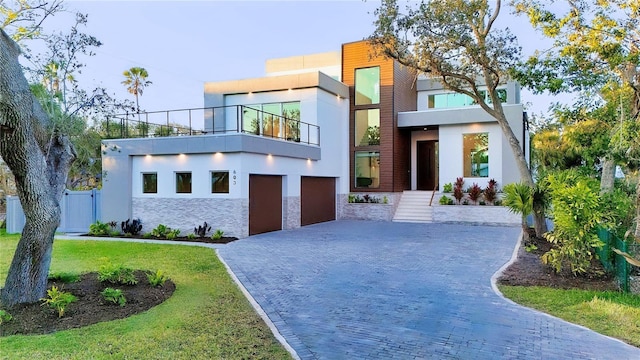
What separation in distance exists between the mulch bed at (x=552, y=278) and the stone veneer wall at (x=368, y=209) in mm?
11069

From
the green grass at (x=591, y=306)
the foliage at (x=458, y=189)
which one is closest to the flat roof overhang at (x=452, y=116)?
the foliage at (x=458, y=189)

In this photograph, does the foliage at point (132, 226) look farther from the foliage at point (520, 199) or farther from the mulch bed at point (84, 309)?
the foliage at point (520, 199)

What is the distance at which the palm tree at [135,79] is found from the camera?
2833cm

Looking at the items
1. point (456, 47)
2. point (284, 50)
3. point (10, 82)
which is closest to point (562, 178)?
point (456, 47)

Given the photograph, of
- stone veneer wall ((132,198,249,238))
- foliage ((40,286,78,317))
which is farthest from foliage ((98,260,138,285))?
stone veneer wall ((132,198,249,238))

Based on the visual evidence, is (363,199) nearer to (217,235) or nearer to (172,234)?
(217,235)

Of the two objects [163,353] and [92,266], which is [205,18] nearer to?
[92,266]

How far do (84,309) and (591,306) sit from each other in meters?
7.58

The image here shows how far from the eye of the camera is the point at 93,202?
1725 cm

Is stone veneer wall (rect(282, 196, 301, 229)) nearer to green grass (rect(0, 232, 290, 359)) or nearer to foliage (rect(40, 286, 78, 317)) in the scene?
green grass (rect(0, 232, 290, 359))

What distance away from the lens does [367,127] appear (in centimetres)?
2205

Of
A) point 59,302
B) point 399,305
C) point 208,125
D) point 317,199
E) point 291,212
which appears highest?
point 208,125

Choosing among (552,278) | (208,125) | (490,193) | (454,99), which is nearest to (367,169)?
(490,193)

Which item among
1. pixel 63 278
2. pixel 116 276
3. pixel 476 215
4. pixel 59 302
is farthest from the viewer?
pixel 476 215
